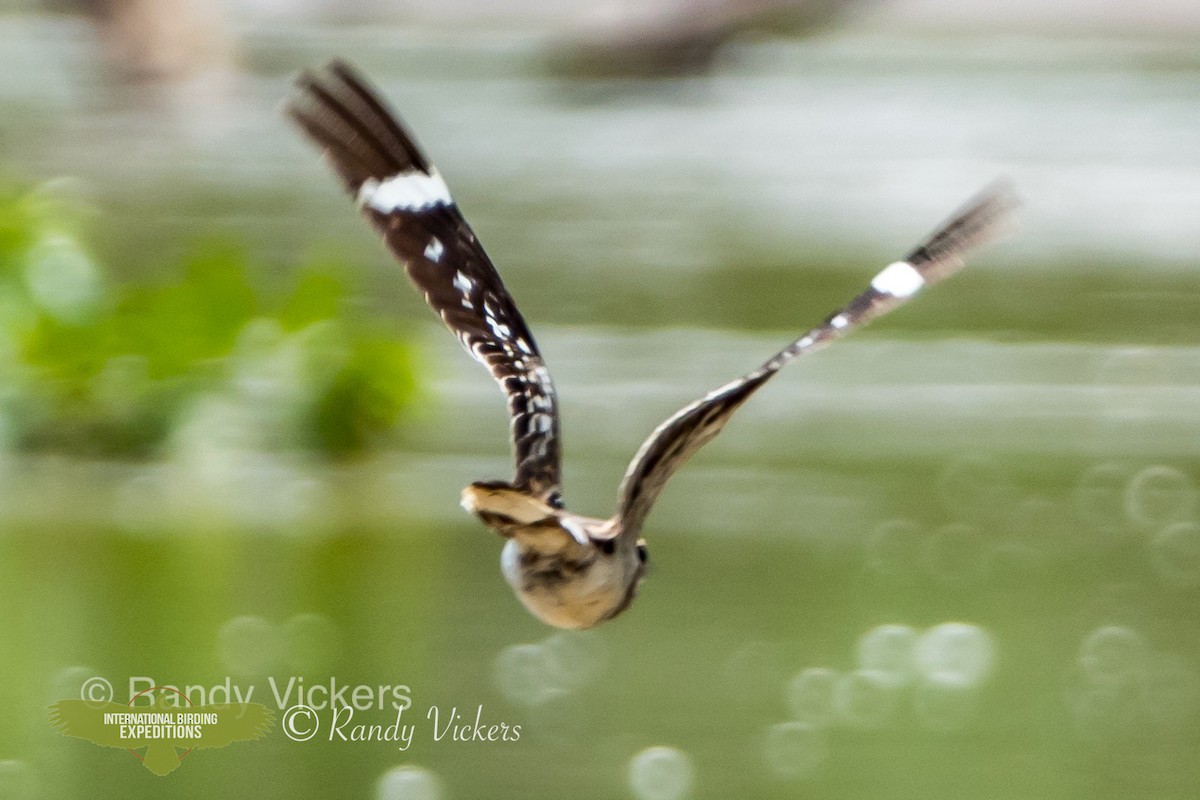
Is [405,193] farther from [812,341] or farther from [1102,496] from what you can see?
[1102,496]

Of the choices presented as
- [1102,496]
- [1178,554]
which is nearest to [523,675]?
[1178,554]

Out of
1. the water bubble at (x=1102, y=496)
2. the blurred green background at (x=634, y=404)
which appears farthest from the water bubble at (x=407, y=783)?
the water bubble at (x=1102, y=496)

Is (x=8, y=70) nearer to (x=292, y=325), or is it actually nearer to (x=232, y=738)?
(x=292, y=325)

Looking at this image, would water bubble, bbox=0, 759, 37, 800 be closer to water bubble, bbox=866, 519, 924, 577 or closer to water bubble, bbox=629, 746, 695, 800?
water bubble, bbox=629, 746, 695, 800

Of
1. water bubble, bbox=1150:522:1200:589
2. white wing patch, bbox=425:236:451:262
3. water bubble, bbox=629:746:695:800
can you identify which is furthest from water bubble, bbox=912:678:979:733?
white wing patch, bbox=425:236:451:262

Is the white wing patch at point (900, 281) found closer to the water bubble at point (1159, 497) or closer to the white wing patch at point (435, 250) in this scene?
the white wing patch at point (435, 250)

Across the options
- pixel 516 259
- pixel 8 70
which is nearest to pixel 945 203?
pixel 516 259
